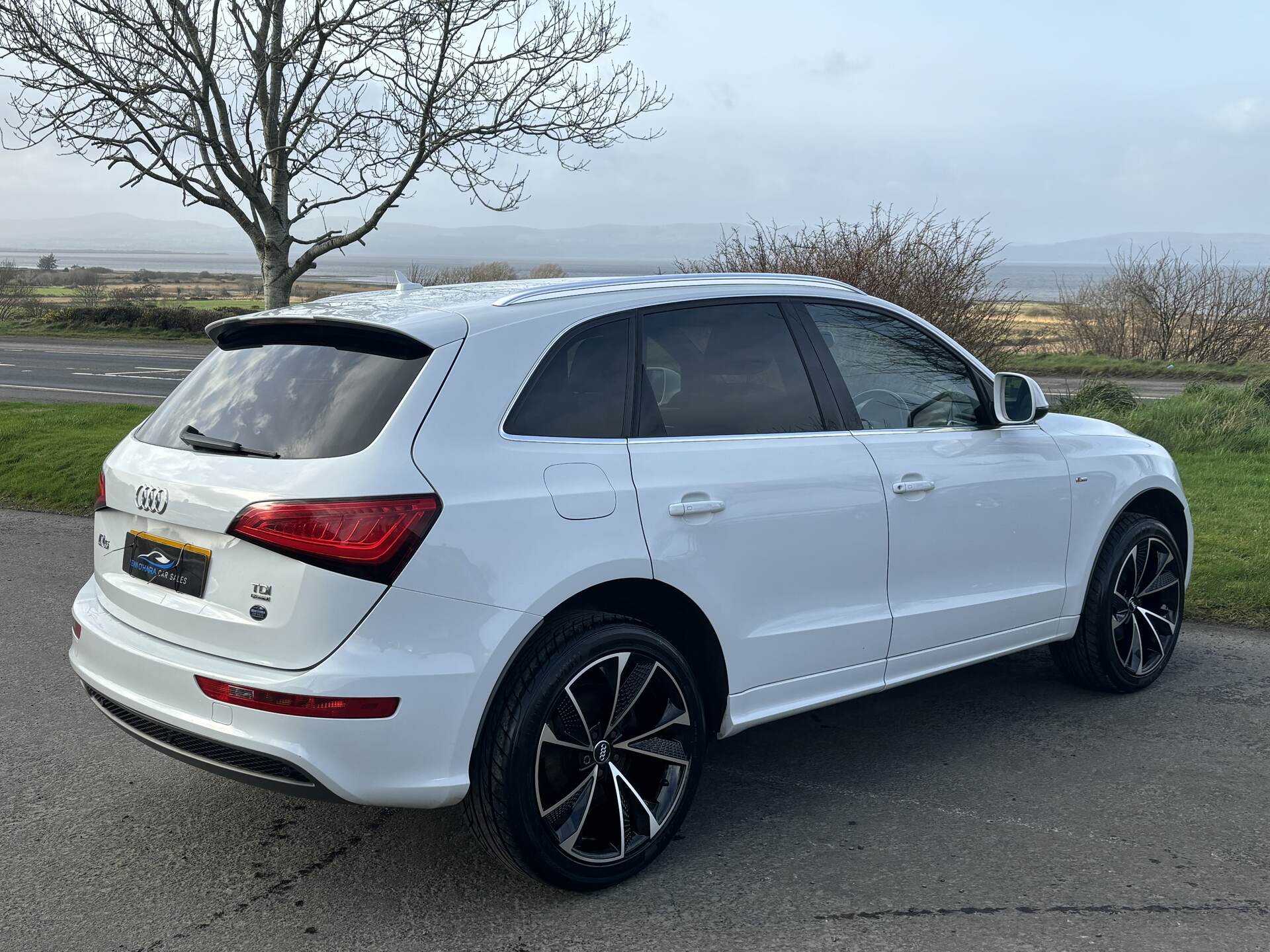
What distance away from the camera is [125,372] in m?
24.3

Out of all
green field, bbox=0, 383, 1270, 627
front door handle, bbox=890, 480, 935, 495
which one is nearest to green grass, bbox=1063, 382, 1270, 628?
green field, bbox=0, 383, 1270, 627

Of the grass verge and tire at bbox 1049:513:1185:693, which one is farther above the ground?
tire at bbox 1049:513:1185:693

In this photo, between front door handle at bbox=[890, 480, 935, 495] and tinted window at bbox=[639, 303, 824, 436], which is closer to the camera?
tinted window at bbox=[639, 303, 824, 436]

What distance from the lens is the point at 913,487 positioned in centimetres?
414

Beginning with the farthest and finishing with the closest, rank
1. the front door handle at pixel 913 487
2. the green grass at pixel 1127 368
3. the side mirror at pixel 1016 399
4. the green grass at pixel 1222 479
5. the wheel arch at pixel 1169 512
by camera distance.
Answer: the green grass at pixel 1127 368
the green grass at pixel 1222 479
the wheel arch at pixel 1169 512
the side mirror at pixel 1016 399
the front door handle at pixel 913 487

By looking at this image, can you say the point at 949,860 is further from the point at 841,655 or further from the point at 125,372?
the point at 125,372

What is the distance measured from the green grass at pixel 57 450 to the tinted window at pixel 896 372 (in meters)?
7.56

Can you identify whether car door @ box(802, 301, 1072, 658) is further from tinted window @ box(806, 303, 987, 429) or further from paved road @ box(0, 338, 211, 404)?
paved road @ box(0, 338, 211, 404)

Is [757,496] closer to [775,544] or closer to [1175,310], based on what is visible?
[775,544]

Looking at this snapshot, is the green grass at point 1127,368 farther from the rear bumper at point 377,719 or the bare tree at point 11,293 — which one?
the bare tree at point 11,293

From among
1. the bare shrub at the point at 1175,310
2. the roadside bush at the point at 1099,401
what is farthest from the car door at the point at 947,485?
the bare shrub at the point at 1175,310

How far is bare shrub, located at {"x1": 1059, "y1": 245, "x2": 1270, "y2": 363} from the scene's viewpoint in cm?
2236

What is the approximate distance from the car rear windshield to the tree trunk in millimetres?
7832

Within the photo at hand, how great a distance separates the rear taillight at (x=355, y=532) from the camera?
116 inches
